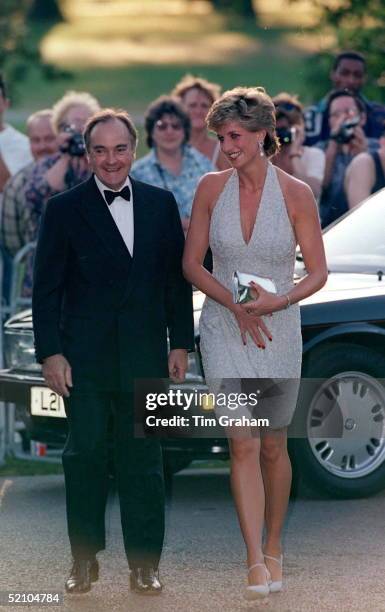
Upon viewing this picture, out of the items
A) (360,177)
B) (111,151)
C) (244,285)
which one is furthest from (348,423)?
(360,177)

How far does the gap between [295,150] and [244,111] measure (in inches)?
216

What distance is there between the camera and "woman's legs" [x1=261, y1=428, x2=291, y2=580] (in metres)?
6.94

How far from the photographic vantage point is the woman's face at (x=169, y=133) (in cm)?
1255

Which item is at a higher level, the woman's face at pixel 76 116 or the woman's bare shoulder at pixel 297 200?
the woman's face at pixel 76 116

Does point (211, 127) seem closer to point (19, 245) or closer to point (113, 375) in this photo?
point (113, 375)

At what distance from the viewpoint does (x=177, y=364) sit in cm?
696

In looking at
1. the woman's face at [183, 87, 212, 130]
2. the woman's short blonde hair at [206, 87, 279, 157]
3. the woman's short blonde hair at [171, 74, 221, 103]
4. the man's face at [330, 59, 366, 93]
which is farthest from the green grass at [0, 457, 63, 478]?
the man's face at [330, 59, 366, 93]

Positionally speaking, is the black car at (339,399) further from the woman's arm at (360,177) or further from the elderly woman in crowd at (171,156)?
the elderly woman in crowd at (171,156)

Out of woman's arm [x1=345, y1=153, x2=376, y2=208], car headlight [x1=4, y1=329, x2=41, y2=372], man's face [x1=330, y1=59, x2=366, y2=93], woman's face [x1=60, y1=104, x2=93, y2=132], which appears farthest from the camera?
man's face [x1=330, y1=59, x2=366, y2=93]

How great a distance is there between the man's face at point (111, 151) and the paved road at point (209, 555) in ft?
5.40

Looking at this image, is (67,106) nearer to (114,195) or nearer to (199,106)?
(199,106)

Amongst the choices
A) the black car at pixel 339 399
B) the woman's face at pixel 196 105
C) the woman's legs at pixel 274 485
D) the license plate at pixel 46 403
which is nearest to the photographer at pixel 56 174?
the woman's face at pixel 196 105

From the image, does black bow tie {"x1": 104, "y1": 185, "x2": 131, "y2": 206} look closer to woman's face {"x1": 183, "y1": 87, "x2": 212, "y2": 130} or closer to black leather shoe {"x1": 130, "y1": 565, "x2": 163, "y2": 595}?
black leather shoe {"x1": 130, "y1": 565, "x2": 163, "y2": 595}

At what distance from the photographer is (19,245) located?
40.7ft
